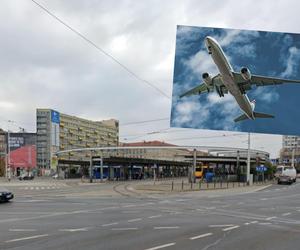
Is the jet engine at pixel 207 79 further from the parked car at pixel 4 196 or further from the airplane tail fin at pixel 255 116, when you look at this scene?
the parked car at pixel 4 196

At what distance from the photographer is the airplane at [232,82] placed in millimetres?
12461

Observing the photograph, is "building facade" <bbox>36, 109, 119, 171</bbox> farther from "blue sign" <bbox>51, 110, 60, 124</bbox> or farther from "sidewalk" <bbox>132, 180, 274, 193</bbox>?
"sidewalk" <bbox>132, 180, 274, 193</bbox>

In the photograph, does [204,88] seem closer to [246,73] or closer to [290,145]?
[246,73]

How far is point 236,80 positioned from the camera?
12648 millimetres

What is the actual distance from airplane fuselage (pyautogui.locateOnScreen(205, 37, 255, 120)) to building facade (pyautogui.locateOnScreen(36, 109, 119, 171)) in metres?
76.7

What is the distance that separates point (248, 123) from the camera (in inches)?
540

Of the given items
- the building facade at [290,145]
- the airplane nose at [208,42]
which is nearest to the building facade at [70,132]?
the building facade at [290,145]

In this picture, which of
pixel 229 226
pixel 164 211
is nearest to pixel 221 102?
pixel 229 226

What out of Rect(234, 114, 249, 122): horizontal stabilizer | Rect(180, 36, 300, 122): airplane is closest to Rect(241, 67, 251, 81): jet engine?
Rect(180, 36, 300, 122): airplane

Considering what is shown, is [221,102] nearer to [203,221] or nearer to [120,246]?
[120,246]

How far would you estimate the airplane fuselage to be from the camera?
12586 millimetres

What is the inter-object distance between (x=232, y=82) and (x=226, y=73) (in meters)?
0.27

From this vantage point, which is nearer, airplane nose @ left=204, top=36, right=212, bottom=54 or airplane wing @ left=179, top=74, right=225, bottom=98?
airplane nose @ left=204, top=36, right=212, bottom=54

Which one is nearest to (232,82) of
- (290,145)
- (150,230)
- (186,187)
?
(150,230)
